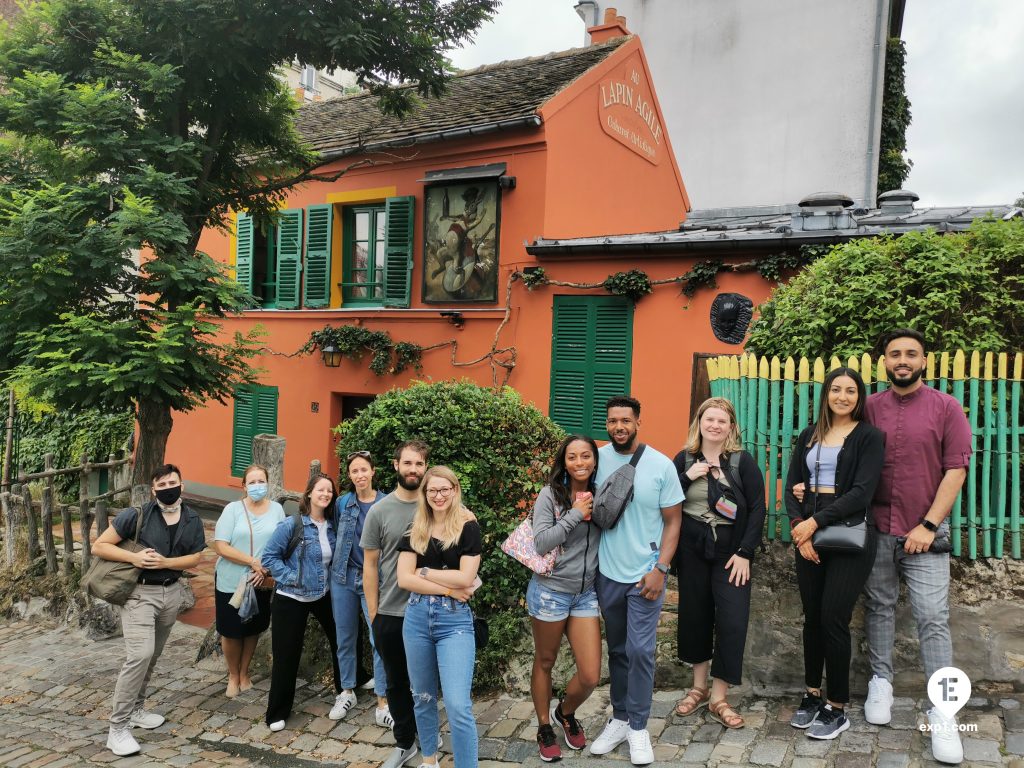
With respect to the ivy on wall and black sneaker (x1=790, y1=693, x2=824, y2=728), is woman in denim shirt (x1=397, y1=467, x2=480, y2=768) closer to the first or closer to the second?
black sneaker (x1=790, y1=693, x2=824, y2=728)

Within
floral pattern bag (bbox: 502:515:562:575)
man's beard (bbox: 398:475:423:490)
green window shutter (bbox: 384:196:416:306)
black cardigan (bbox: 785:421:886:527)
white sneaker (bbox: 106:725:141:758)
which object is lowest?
white sneaker (bbox: 106:725:141:758)

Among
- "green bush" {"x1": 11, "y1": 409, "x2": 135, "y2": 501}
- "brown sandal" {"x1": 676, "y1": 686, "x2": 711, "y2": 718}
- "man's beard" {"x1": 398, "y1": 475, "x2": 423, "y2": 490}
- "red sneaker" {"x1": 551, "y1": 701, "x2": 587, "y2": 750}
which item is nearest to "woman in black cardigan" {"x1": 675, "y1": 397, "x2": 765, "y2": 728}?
"brown sandal" {"x1": 676, "y1": 686, "x2": 711, "y2": 718}

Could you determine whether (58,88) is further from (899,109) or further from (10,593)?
(899,109)

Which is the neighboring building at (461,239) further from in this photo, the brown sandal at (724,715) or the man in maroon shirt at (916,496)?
the man in maroon shirt at (916,496)

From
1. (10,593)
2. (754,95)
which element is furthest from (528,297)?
(754,95)

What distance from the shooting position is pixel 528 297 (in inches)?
396

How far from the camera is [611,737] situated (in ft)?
14.0

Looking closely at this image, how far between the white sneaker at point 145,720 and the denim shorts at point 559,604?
3.11 meters

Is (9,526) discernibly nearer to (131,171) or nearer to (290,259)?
(131,171)

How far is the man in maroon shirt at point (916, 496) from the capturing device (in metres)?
3.90

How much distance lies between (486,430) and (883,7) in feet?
51.4

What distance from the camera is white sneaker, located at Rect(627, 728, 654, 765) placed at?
13.3 feet

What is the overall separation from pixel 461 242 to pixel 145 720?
7127 millimetres

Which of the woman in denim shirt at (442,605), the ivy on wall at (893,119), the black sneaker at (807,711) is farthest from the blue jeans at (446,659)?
the ivy on wall at (893,119)
